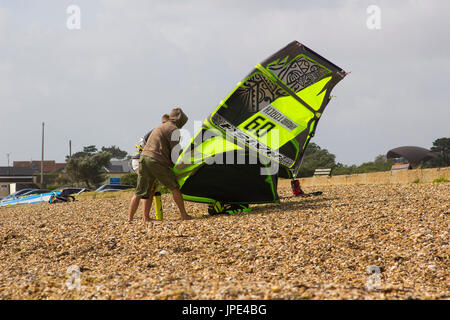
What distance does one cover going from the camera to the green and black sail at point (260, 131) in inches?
276

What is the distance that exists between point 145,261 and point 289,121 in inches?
136

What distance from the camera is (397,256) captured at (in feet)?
14.6

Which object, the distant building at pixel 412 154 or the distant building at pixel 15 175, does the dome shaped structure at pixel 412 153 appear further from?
the distant building at pixel 15 175

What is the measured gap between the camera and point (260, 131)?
7.20m

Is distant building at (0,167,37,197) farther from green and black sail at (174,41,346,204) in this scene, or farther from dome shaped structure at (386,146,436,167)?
green and black sail at (174,41,346,204)

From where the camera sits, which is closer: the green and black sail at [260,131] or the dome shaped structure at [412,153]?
the green and black sail at [260,131]

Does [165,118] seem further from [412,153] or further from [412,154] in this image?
[412,153]

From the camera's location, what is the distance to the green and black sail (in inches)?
276

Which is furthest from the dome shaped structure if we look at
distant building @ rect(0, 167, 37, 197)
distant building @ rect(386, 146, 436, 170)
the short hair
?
distant building @ rect(0, 167, 37, 197)

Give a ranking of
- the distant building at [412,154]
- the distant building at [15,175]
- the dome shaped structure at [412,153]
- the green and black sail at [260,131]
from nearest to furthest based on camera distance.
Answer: the green and black sail at [260,131]
the distant building at [412,154]
the dome shaped structure at [412,153]
the distant building at [15,175]

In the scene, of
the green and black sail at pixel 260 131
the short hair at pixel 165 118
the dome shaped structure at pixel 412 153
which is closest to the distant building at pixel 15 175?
the dome shaped structure at pixel 412 153

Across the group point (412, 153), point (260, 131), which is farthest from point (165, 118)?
point (412, 153)
